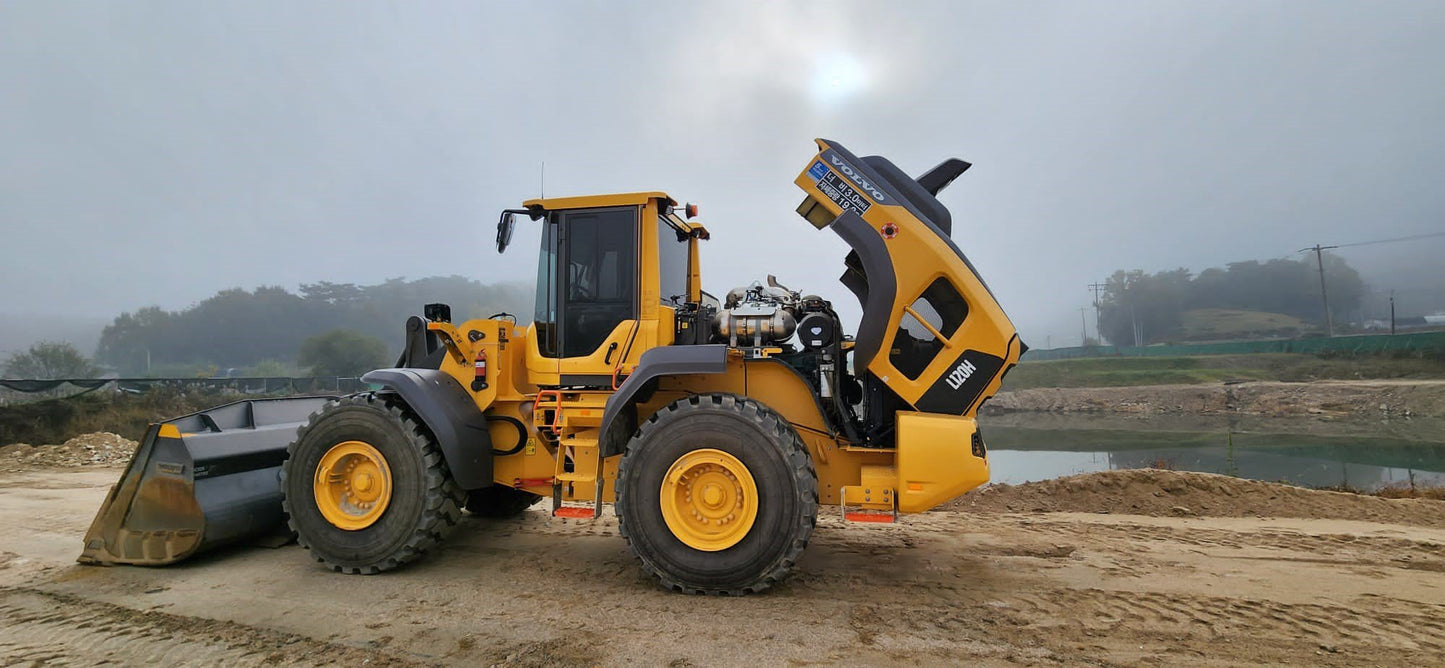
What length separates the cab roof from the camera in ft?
16.0

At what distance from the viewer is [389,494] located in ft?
15.2

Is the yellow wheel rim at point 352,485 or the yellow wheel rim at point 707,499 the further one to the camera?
the yellow wheel rim at point 352,485

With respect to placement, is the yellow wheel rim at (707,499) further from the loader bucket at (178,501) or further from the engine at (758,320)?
the loader bucket at (178,501)

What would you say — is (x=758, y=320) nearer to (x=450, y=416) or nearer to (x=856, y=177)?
(x=856, y=177)

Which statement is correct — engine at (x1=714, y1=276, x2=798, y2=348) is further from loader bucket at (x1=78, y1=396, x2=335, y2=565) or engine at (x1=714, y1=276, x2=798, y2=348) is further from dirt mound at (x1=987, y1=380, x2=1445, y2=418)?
dirt mound at (x1=987, y1=380, x2=1445, y2=418)

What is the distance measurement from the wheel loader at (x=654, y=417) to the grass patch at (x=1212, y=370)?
33.6m

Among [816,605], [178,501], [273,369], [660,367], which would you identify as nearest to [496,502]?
[178,501]

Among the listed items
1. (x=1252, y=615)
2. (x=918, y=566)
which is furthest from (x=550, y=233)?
(x=1252, y=615)

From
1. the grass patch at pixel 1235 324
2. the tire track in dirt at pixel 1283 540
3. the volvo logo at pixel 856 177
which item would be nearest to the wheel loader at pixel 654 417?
the volvo logo at pixel 856 177

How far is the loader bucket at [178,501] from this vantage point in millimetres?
4801

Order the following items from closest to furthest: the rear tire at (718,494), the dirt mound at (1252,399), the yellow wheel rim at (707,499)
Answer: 1. the rear tire at (718,494)
2. the yellow wheel rim at (707,499)
3. the dirt mound at (1252,399)

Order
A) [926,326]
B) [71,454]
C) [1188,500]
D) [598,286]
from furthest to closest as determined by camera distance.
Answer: [71,454] < [1188,500] < [598,286] < [926,326]

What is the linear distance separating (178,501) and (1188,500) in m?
9.22

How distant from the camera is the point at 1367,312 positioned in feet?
285
